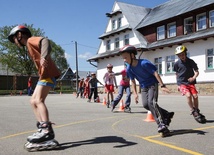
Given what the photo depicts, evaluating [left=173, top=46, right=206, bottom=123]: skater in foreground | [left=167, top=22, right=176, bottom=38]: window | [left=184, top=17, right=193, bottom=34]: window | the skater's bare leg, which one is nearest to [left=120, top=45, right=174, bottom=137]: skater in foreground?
the skater's bare leg

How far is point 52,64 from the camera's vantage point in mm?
5008

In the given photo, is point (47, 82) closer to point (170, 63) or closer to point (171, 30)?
point (170, 63)

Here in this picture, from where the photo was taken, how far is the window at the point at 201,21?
2814cm

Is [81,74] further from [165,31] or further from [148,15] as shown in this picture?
[165,31]

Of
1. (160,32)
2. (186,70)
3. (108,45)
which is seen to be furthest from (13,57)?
(186,70)

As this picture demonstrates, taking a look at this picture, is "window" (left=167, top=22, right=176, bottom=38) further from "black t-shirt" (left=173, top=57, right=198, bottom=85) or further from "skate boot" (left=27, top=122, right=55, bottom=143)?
"skate boot" (left=27, top=122, right=55, bottom=143)

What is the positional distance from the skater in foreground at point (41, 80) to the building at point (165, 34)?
22462 millimetres

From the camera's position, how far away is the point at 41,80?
198 inches

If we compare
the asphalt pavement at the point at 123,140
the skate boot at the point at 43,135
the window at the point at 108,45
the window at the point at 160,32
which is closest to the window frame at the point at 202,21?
the window at the point at 160,32

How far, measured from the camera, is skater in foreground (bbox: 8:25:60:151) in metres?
4.78

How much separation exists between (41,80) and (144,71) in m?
2.08

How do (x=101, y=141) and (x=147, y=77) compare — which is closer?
(x=101, y=141)

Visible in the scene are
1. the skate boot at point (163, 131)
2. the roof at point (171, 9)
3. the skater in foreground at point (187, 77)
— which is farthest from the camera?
the roof at point (171, 9)

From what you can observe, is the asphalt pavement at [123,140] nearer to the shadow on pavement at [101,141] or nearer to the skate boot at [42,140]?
the shadow on pavement at [101,141]
